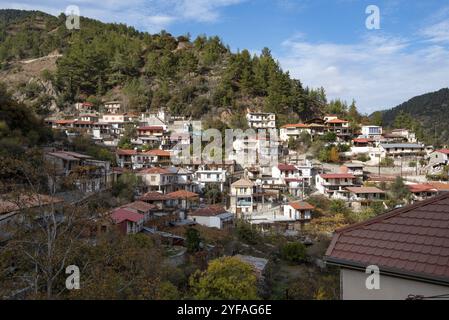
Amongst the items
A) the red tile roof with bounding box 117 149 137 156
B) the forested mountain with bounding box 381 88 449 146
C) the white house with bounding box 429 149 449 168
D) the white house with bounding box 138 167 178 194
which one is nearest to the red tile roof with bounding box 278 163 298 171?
the white house with bounding box 138 167 178 194

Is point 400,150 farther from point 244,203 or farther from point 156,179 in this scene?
point 156,179

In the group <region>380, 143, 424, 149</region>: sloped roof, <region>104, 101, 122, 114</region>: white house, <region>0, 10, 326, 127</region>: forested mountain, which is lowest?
<region>380, 143, 424, 149</region>: sloped roof

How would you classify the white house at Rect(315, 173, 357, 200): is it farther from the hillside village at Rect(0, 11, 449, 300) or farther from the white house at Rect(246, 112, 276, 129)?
the white house at Rect(246, 112, 276, 129)

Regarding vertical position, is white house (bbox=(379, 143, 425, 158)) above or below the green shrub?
above

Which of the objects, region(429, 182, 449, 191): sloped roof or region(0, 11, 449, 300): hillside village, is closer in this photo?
region(0, 11, 449, 300): hillside village
